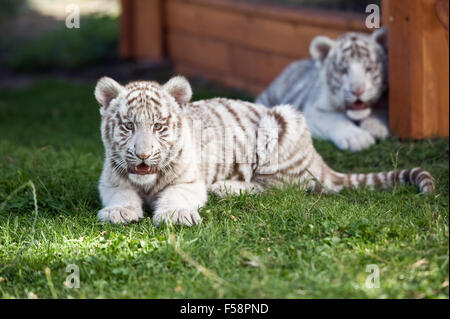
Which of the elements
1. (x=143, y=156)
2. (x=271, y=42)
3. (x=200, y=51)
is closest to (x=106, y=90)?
(x=143, y=156)

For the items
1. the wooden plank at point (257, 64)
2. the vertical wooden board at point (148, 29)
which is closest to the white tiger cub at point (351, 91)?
the wooden plank at point (257, 64)

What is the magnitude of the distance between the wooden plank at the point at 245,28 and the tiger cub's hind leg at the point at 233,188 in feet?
11.3

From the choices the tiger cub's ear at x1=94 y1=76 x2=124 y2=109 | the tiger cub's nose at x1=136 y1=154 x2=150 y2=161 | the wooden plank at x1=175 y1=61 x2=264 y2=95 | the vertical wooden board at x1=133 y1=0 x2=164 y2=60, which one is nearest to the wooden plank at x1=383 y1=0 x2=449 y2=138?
the tiger cub's ear at x1=94 y1=76 x2=124 y2=109

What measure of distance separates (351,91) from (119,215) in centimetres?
305

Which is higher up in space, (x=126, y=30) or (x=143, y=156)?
(x=126, y=30)

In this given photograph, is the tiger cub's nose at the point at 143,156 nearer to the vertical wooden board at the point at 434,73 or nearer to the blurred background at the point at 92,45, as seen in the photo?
the vertical wooden board at the point at 434,73

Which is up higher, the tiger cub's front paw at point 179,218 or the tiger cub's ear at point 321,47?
the tiger cub's ear at point 321,47

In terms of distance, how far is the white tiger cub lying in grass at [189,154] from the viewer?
14.0 feet

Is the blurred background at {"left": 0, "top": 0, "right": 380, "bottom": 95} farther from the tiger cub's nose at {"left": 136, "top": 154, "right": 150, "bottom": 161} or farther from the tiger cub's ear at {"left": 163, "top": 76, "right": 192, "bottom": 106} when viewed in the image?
the tiger cub's nose at {"left": 136, "top": 154, "right": 150, "bottom": 161}

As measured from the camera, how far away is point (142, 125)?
424 centimetres

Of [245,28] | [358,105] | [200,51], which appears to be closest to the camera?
[358,105]

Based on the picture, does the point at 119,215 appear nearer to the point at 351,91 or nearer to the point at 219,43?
the point at 351,91

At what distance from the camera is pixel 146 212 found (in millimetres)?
→ 4531
